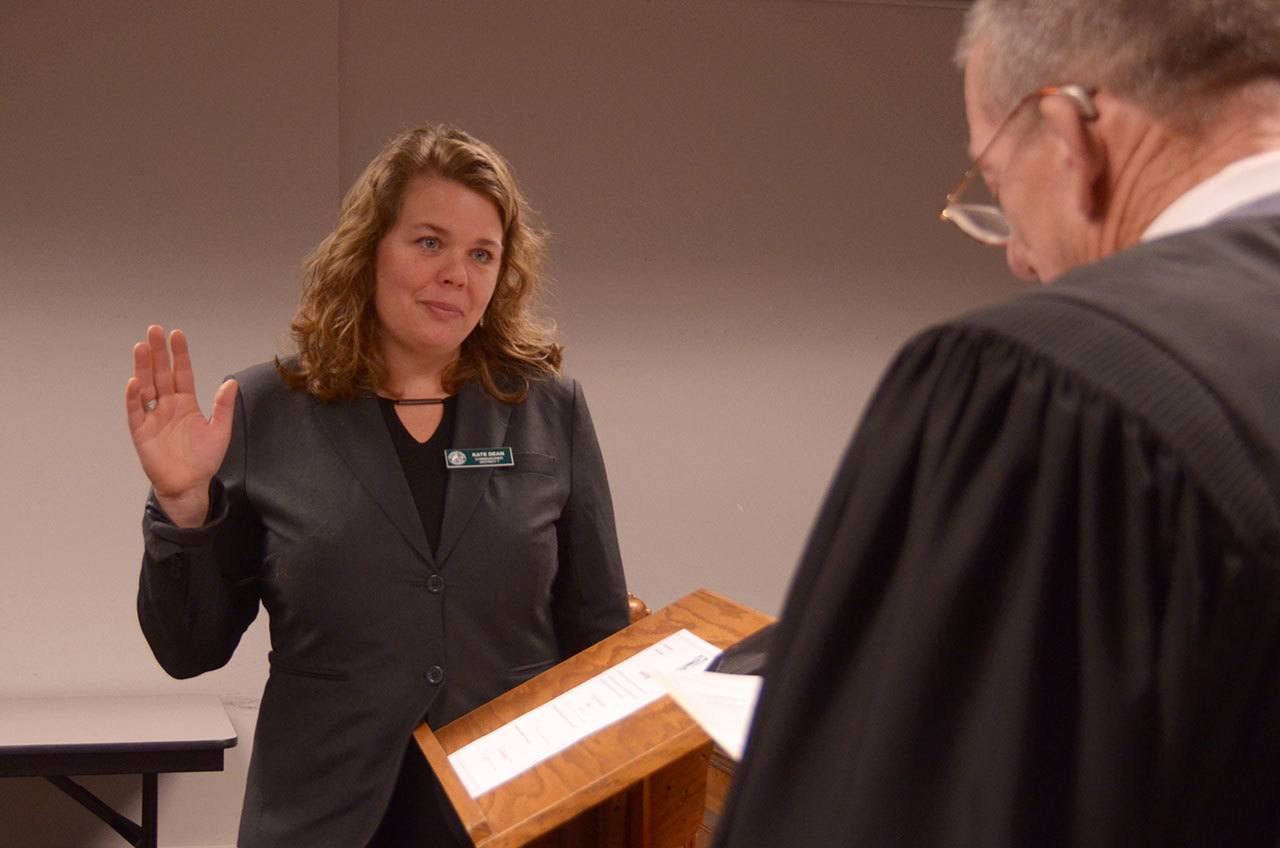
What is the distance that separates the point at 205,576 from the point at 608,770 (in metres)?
0.86

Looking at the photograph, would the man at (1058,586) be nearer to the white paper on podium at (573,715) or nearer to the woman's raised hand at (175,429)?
the white paper on podium at (573,715)

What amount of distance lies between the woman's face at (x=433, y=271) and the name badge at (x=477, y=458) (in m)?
0.19

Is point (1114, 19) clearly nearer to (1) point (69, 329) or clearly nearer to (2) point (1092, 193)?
(2) point (1092, 193)

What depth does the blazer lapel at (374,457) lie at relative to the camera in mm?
1987

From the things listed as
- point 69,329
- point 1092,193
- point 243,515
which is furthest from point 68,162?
point 1092,193

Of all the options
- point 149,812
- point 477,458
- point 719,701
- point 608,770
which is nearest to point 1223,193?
point 719,701

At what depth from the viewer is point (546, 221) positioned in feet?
14.5

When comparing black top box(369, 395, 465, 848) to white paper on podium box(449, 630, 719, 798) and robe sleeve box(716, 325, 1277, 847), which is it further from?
robe sleeve box(716, 325, 1277, 847)

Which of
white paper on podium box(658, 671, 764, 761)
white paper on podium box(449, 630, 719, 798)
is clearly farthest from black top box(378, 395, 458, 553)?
white paper on podium box(658, 671, 764, 761)

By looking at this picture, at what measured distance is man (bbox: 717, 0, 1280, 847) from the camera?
526 millimetres

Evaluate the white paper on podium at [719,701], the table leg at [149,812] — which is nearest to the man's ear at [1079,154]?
A: the white paper on podium at [719,701]

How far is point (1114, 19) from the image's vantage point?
71 cm

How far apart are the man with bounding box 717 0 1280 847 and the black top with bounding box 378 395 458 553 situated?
145cm

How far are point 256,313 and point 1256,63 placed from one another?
384 cm
